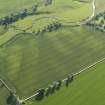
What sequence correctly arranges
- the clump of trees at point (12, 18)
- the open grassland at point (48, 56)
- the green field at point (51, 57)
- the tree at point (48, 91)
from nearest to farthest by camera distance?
1. the tree at point (48, 91)
2. the green field at point (51, 57)
3. the open grassland at point (48, 56)
4. the clump of trees at point (12, 18)

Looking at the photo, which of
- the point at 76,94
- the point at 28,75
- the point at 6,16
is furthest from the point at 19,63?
the point at 6,16

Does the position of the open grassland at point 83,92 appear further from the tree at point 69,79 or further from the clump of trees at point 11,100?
the clump of trees at point 11,100

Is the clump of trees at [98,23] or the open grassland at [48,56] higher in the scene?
the clump of trees at [98,23]

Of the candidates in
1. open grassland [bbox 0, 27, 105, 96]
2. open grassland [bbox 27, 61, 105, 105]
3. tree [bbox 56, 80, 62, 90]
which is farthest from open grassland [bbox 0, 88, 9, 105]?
tree [bbox 56, 80, 62, 90]

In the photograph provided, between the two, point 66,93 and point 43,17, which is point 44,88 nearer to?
point 66,93

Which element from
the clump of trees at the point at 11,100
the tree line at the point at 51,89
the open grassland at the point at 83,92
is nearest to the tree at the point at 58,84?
the tree line at the point at 51,89

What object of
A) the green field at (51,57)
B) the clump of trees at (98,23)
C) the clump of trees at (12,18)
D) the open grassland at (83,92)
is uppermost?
the clump of trees at (12,18)

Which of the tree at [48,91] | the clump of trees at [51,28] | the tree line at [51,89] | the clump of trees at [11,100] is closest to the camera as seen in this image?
the clump of trees at [11,100]

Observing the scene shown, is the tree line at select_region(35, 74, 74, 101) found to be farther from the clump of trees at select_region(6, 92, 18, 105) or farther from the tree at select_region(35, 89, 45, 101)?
the clump of trees at select_region(6, 92, 18, 105)
